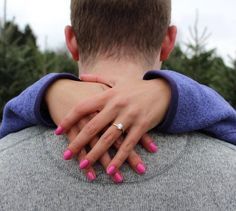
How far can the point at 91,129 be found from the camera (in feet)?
4.06

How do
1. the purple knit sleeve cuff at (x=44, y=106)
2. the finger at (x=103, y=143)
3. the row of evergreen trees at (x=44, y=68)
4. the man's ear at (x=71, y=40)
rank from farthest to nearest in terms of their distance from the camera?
the row of evergreen trees at (x=44, y=68)
the man's ear at (x=71, y=40)
the purple knit sleeve cuff at (x=44, y=106)
the finger at (x=103, y=143)

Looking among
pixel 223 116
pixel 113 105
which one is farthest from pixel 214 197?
pixel 113 105

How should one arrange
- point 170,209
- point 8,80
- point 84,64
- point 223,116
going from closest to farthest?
point 170,209 < point 223,116 < point 84,64 < point 8,80

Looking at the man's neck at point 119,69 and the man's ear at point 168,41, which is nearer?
the man's neck at point 119,69

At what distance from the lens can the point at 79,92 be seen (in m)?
1.34

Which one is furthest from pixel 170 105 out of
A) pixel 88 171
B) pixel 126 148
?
pixel 88 171

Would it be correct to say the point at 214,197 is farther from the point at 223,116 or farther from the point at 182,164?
the point at 223,116

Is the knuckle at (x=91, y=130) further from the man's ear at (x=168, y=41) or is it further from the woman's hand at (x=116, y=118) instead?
the man's ear at (x=168, y=41)

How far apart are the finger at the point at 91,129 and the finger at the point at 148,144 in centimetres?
11

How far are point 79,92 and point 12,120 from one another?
0.88 feet

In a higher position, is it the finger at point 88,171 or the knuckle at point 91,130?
the knuckle at point 91,130

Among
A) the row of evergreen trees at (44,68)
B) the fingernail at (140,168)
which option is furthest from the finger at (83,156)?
the row of evergreen trees at (44,68)

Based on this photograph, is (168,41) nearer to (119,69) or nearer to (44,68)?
(119,69)

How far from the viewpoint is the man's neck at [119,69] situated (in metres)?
1.40
